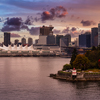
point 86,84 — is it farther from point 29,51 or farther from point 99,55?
point 29,51

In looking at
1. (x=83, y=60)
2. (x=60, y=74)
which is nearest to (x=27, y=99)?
(x=60, y=74)

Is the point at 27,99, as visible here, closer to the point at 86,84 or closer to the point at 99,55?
the point at 86,84

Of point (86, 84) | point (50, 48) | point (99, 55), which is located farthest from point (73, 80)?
point (50, 48)

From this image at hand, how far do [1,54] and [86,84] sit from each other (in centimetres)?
10887

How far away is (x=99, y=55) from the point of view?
43625 mm

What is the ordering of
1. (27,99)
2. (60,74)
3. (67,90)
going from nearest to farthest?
(27,99)
(67,90)
(60,74)

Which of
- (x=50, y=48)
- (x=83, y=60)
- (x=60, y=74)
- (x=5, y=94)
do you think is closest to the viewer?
(x=5, y=94)

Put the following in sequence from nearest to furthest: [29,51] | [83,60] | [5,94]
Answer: [5,94] < [83,60] < [29,51]

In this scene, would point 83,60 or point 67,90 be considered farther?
point 83,60

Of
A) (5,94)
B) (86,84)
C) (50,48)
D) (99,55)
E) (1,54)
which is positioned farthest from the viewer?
(50,48)

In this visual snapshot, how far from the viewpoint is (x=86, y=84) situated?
28891 mm

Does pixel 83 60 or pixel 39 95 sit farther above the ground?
pixel 83 60

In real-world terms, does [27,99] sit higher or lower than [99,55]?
lower

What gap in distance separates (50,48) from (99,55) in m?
123
